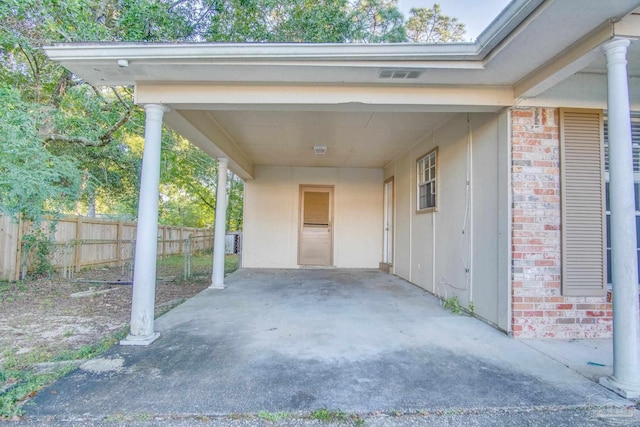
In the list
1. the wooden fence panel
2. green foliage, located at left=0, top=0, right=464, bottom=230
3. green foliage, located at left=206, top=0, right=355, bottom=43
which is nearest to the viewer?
green foliage, located at left=0, top=0, right=464, bottom=230

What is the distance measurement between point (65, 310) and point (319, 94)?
14.7ft

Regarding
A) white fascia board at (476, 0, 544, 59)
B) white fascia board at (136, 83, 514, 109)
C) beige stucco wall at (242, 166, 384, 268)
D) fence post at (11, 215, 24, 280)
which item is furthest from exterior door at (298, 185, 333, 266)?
white fascia board at (476, 0, 544, 59)

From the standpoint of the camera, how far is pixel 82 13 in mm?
4941

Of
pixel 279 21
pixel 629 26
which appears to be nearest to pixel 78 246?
pixel 279 21

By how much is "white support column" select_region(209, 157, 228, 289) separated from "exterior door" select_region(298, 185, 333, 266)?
293cm

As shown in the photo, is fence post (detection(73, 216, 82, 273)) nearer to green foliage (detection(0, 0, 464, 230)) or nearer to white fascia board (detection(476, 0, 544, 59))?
green foliage (detection(0, 0, 464, 230))

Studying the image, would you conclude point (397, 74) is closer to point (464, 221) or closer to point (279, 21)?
point (464, 221)

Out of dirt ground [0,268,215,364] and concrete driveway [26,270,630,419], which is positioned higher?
concrete driveway [26,270,630,419]

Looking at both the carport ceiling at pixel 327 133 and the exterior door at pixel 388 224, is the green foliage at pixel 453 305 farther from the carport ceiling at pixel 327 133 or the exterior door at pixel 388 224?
the exterior door at pixel 388 224

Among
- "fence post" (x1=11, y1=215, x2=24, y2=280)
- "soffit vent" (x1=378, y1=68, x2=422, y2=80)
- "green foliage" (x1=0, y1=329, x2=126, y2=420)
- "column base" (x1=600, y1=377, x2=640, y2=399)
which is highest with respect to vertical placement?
"soffit vent" (x1=378, y1=68, x2=422, y2=80)

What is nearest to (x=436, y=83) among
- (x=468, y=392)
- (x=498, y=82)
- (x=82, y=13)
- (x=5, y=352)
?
(x=498, y=82)

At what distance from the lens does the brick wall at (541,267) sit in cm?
319

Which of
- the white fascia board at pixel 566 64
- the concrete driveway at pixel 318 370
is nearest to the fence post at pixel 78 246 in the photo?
the concrete driveway at pixel 318 370

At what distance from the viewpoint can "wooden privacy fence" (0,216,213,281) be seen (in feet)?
20.9
